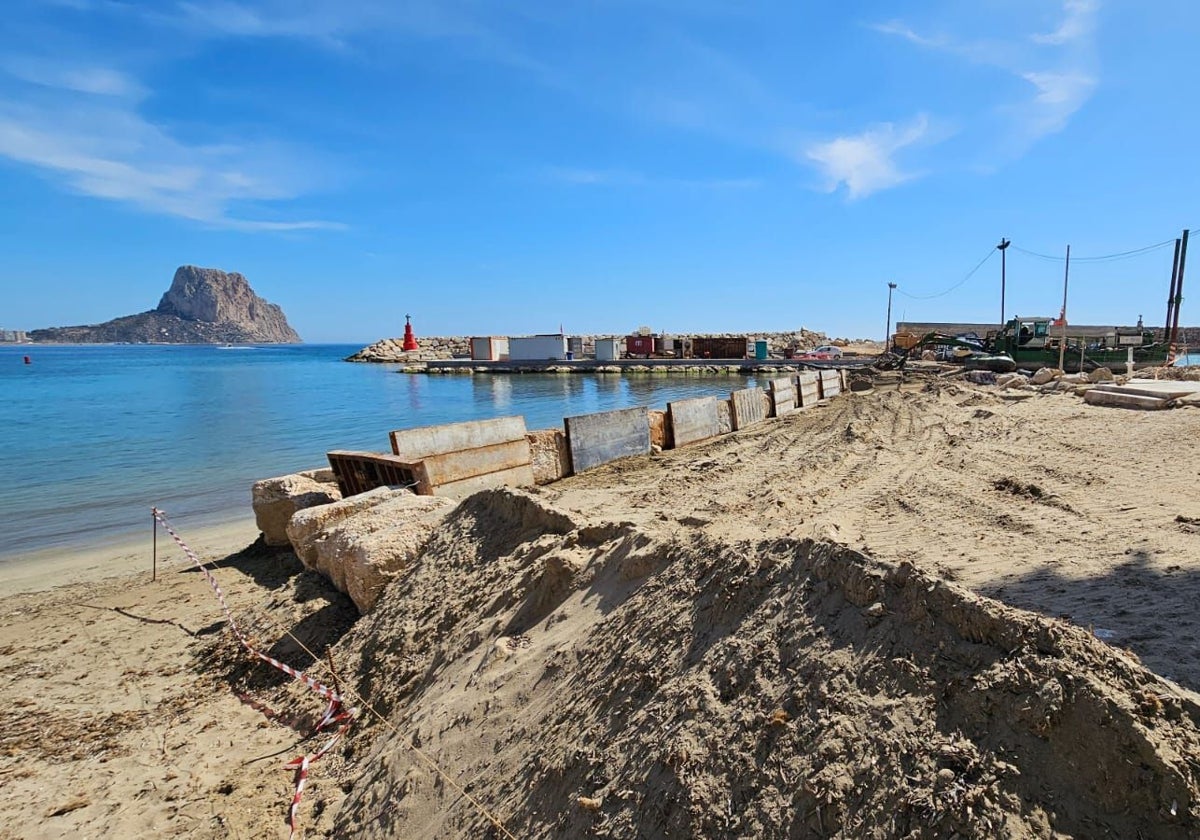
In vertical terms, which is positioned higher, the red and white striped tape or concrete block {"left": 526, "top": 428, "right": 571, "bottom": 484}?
concrete block {"left": 526, "top": 428, "right": 571, "bottom": 484}

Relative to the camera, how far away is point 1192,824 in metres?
1.95

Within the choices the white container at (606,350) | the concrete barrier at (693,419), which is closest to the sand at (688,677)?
the concrete barrier at (693,419)

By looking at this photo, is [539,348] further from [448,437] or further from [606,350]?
[448,437]

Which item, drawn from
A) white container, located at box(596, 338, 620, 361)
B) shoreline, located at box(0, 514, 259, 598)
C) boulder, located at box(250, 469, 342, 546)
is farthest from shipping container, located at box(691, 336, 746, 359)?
boulder, located at box(250, 469, 342, 546)

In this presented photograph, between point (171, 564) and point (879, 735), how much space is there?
10875mm

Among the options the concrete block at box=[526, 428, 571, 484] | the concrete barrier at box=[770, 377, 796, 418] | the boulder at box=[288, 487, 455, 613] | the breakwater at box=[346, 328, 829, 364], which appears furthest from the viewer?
the breakwater at box=[346, 328, 829, 364]

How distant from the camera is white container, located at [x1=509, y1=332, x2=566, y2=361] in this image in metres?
62.2

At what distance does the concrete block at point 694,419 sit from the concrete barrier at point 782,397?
3.53 metres

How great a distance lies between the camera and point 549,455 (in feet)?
37.2

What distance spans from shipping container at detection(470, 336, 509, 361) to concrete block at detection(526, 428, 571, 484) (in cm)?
5328

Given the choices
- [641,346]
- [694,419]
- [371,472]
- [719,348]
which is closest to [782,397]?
[694,419]

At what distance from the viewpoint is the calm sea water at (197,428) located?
1371 cm

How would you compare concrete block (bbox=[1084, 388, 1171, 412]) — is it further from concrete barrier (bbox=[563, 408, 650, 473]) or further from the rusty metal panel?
the rusty metal panel

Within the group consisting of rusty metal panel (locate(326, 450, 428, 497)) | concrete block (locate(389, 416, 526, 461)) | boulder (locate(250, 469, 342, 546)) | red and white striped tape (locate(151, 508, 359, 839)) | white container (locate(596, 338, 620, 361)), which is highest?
white container (locate(596, 338, 620, 361))
